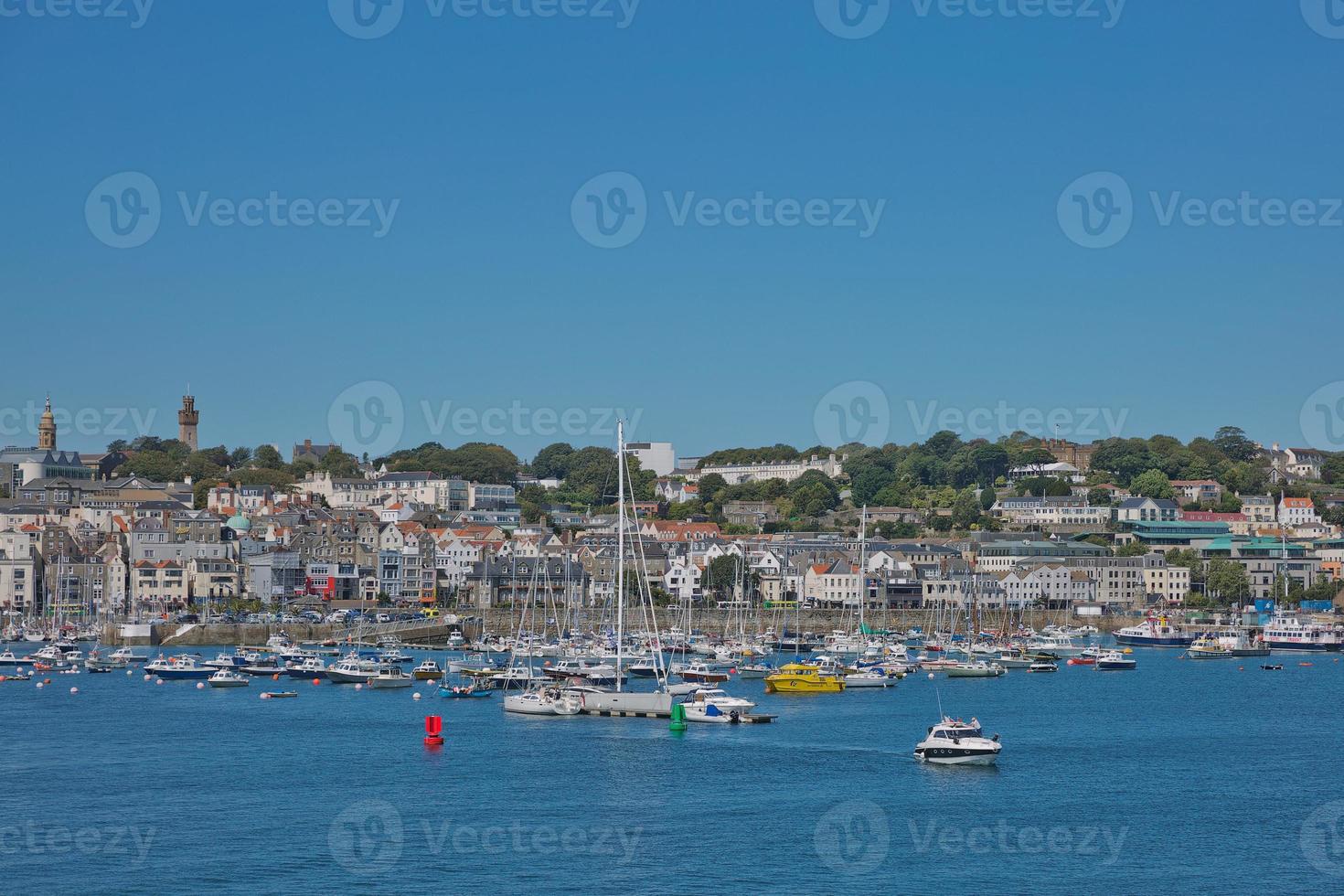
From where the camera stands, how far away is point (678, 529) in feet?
365

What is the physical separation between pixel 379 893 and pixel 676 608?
204 feet

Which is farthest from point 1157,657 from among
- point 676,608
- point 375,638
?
point 375,638

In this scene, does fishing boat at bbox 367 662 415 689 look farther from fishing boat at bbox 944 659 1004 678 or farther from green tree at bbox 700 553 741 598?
green tree at bbox 700 553 741 598

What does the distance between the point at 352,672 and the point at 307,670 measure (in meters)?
2.57

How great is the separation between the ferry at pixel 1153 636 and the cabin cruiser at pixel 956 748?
151 ft

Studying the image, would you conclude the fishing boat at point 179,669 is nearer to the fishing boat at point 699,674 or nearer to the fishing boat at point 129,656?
the fishing boat at point 129,656

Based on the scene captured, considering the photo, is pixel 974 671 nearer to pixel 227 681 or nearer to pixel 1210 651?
pixel 1210 651

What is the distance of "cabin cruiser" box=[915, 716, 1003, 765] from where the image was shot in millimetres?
34594

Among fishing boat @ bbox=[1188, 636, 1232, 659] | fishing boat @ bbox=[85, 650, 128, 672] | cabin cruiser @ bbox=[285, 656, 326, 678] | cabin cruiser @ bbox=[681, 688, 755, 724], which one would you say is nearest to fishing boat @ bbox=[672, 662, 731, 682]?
cabin cruiser @ bbox=[681, 688, 755, 724]

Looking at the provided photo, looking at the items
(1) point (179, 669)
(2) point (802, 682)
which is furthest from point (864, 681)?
(1) point (179, 669)

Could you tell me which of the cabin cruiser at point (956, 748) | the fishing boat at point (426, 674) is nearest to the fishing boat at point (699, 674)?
the fishing boat at point (426, 674)

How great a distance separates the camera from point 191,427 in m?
142

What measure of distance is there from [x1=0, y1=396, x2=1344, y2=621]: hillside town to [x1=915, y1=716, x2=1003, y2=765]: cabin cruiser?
33045 millimetres

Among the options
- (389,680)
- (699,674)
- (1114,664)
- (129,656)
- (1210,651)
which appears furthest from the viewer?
(1210,651)
